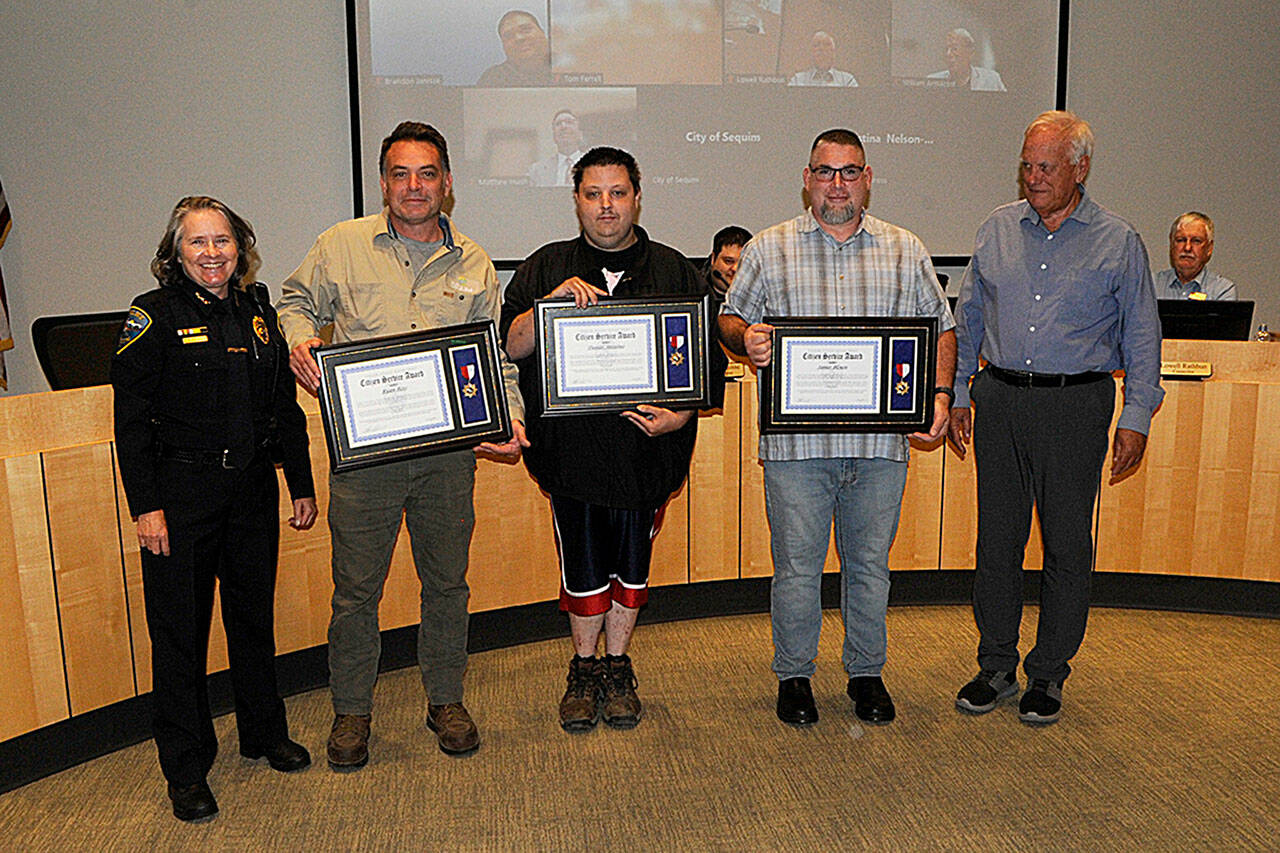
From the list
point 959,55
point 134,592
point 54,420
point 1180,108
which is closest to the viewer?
point 54,420

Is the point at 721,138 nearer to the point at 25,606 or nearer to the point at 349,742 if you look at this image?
the point at 349,742

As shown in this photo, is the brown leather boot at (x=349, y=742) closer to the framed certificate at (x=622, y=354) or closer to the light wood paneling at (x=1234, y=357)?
the framed certificate at (x=622, y=354)

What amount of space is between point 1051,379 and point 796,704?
4.21ft

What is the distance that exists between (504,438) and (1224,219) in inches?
213

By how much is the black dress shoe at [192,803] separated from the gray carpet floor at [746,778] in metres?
0.03

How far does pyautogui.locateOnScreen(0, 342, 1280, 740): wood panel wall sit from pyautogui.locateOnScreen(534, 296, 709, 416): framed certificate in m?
1.06

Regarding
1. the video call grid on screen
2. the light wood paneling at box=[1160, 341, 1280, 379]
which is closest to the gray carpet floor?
the light wood paneling at box=[1160, 341, 1280, 379]

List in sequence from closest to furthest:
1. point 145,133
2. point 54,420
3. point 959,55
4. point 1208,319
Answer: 1. point 54,420
2. point 1208,319
3. point 145,133
4. point 959,55

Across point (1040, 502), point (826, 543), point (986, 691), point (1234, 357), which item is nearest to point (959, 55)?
point (1234, 357)

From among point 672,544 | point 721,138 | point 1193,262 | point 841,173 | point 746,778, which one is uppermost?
point 721,138

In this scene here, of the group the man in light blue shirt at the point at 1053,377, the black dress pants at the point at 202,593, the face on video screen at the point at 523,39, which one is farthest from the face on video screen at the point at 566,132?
the black dress pants at the point at 202,593

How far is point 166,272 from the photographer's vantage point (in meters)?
2.71

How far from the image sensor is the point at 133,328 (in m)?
2.63

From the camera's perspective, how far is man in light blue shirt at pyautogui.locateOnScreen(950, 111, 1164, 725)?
10.7 ft
